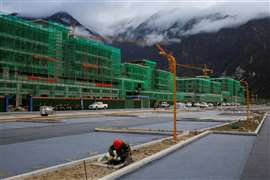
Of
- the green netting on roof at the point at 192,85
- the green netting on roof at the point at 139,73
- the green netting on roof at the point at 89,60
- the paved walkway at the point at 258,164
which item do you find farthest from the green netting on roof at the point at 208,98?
the paved walkway at the point at 258,164

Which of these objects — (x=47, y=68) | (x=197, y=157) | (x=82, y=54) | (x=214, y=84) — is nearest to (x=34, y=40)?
(x=47, y=68)

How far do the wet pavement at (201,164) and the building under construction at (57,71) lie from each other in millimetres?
46457

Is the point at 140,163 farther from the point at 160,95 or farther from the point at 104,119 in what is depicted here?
the point at 160,95

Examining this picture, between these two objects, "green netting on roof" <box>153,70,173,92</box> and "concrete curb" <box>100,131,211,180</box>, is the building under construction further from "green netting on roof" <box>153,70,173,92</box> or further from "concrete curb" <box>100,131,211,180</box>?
"concrete curb" <box>100,131,211,180</box>

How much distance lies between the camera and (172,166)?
35.1 ft

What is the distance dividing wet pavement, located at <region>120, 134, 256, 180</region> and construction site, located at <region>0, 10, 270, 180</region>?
3 centimetres

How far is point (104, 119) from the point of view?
3759cm

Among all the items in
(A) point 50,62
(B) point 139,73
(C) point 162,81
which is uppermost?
(B) point 139,73

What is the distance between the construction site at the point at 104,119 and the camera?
10.2 m

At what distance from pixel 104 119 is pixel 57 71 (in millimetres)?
50926

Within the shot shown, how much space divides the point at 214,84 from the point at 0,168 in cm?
18865

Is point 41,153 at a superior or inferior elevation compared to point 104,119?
inferior

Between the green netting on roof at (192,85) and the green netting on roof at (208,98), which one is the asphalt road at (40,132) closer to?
the green netting on roof at (208,98)

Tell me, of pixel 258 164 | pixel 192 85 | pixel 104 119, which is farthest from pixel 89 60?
pixel 192 85
